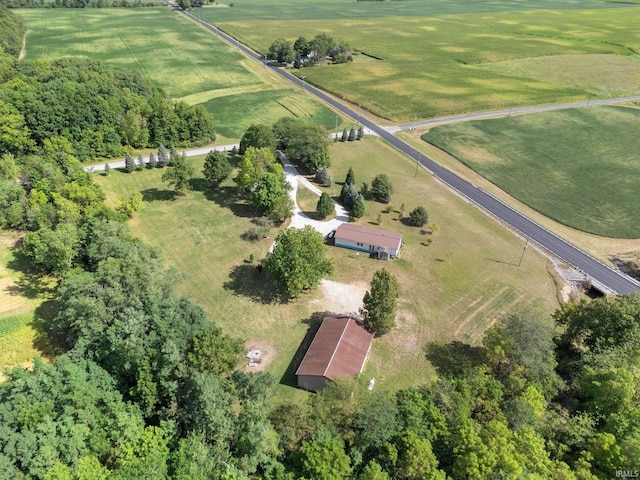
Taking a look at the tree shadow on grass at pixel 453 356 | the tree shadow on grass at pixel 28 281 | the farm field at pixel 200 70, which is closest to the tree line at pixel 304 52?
the farm field at pixel 200 70

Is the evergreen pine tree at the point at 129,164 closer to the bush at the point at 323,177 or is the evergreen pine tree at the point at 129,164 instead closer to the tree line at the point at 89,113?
the tree line at the point at 89,113

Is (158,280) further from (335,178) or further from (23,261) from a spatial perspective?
(335,178)

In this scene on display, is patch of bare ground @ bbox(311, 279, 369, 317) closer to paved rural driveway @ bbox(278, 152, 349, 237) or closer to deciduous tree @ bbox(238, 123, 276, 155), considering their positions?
paved rural driveway @ bbox(278, 152, 349, 237)

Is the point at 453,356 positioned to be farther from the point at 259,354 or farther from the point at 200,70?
the point at 200,70

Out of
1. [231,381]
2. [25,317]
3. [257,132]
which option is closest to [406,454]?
[231,381]

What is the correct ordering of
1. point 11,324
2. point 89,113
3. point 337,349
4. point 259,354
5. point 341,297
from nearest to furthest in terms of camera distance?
point 337,349
point 259,354
point 11,324
point 341,297
point 89,113

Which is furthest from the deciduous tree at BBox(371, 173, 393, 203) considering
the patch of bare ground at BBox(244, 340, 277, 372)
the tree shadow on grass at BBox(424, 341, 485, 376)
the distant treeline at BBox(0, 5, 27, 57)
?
the distant treeline at BBox(0, 5, 27, 57)

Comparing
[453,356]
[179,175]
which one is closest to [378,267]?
[453,356]

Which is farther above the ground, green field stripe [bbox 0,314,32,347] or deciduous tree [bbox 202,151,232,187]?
deciduous tree [bbox 202,151,232,187]
